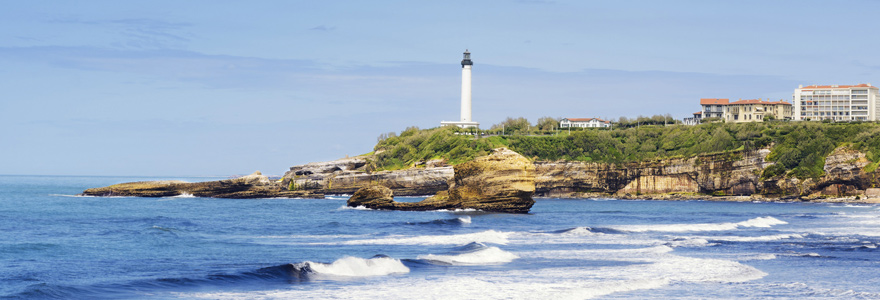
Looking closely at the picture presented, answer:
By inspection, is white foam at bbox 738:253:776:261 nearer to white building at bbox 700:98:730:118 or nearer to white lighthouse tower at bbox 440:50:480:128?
white lighthouse tower at bbox 440:50:480:128

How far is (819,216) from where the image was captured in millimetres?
50094

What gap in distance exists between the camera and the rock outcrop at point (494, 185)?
44625 millimetres

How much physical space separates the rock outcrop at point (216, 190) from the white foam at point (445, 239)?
176 feet

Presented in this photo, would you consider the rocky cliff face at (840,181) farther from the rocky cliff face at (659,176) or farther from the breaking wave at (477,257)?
the breaking wave at (477,257)


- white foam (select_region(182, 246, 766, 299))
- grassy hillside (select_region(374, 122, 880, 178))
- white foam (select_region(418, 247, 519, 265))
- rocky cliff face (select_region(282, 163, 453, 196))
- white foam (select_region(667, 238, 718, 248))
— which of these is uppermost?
grassy hillside (select_region(374, 122, 880, 178))

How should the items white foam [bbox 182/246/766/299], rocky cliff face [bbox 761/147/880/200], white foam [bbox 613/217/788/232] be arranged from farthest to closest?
1. rocky cliff face [bbox 761/147/880/200]
2. white foam [bbox 613/217/788/232]
3. white foam [bbox 182/246/766/299]

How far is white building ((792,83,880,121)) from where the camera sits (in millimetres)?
129375

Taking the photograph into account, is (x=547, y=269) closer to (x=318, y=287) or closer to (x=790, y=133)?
(x=318, y=287)

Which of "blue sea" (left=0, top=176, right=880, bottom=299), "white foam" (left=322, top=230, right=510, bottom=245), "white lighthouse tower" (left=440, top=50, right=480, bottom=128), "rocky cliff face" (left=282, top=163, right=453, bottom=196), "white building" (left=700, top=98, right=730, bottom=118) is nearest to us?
"blue sea" (left=0, top=176, right=880, bottom=299)

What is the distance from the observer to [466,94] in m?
117

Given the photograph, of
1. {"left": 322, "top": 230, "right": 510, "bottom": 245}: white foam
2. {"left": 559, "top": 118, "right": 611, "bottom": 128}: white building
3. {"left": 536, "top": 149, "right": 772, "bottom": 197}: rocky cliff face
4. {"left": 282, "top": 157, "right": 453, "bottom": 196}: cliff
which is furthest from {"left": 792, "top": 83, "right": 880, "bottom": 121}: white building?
{"left": 322, "top": 230, "right": 510, "bottom": 245}: white foam

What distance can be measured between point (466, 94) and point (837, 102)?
64.4 metres

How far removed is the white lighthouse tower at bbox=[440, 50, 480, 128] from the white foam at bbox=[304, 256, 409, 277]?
91660mm

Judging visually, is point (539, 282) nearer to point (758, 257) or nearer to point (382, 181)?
point (758, 257)
